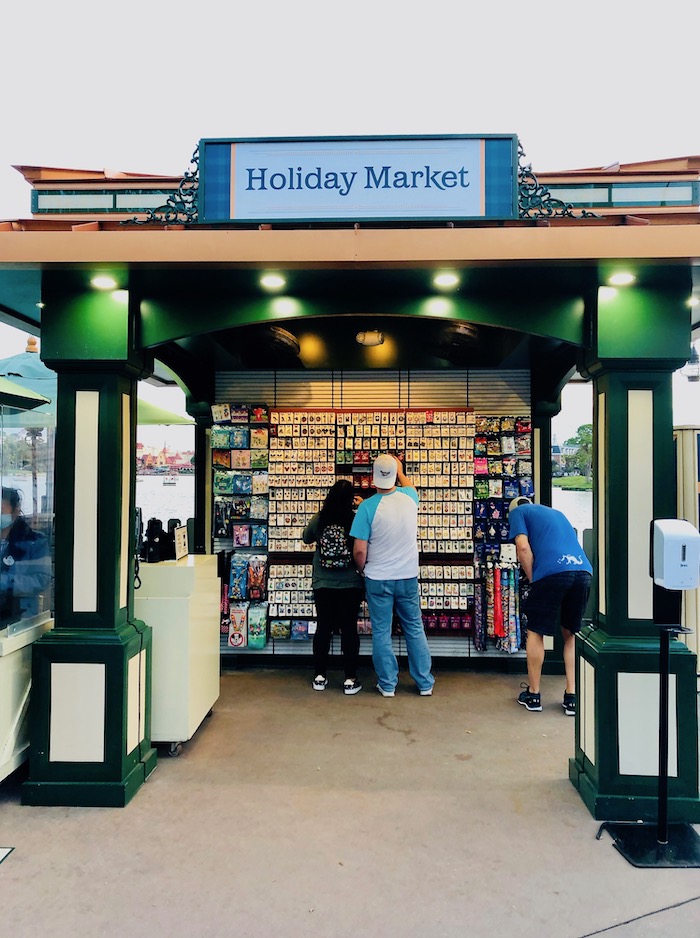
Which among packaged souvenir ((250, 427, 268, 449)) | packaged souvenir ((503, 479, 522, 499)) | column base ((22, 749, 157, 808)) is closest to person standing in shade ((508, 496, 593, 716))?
packaged souvenir ((503, 479, 522, 499))

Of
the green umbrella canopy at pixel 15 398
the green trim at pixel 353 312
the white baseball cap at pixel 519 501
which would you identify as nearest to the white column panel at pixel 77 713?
the green umbrella canopy at pixel 15 398

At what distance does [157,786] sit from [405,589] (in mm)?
2124

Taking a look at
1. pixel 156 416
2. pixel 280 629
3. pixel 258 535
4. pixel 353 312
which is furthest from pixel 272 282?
pixel 156 416

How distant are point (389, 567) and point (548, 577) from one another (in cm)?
116

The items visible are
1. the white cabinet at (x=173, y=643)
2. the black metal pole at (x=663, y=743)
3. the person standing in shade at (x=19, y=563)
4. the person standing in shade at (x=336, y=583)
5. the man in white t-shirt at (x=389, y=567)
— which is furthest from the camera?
the person standing in shade at (x=336, y=583)

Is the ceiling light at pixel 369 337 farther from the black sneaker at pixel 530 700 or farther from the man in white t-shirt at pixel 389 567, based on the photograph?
the black sneaker at pixel 530 700

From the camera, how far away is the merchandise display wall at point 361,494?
509 centimetres

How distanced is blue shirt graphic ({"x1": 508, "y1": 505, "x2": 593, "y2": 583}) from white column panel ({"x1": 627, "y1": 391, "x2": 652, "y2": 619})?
1.20 meters

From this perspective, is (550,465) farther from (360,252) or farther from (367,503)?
(360,252)

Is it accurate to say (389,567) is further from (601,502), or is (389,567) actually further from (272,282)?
(272,282)

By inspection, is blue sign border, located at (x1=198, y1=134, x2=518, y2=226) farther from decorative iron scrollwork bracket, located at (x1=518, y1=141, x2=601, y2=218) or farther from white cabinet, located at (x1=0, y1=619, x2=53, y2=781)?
white cabinet, located at (x1=0, y1=619, x2=53, y2=781)

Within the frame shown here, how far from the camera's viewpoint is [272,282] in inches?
119

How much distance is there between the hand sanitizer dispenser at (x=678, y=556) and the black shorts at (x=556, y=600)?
1661 mm

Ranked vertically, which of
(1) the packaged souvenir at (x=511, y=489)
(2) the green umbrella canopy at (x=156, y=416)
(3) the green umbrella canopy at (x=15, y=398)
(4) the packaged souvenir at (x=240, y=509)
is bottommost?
(4) the packaged souvenir at (x=240, y=509)
